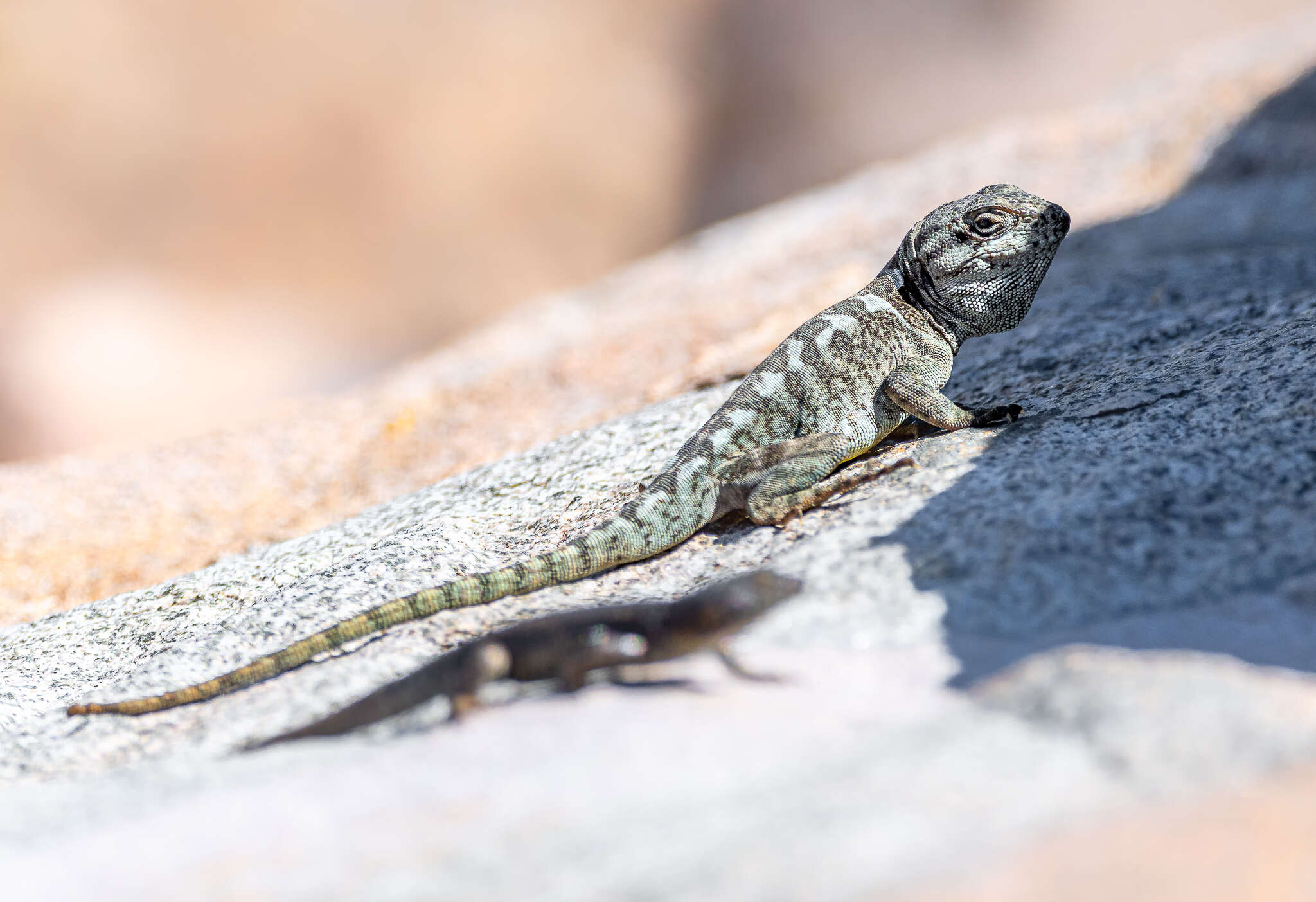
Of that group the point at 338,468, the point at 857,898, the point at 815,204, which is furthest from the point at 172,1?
the point at 857,898

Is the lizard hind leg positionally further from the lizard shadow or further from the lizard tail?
the lizard tail

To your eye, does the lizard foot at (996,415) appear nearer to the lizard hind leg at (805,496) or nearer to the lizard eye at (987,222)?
the lizard hind leg at (805,496)

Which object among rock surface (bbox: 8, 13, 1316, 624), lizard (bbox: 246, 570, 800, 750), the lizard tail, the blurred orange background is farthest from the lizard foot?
the blurred orange background

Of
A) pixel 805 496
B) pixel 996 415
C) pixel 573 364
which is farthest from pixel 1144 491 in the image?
pixel 573 364

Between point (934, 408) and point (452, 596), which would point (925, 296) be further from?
point (452, 596)

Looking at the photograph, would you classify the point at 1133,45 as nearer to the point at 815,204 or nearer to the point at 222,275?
the point at 815,204
